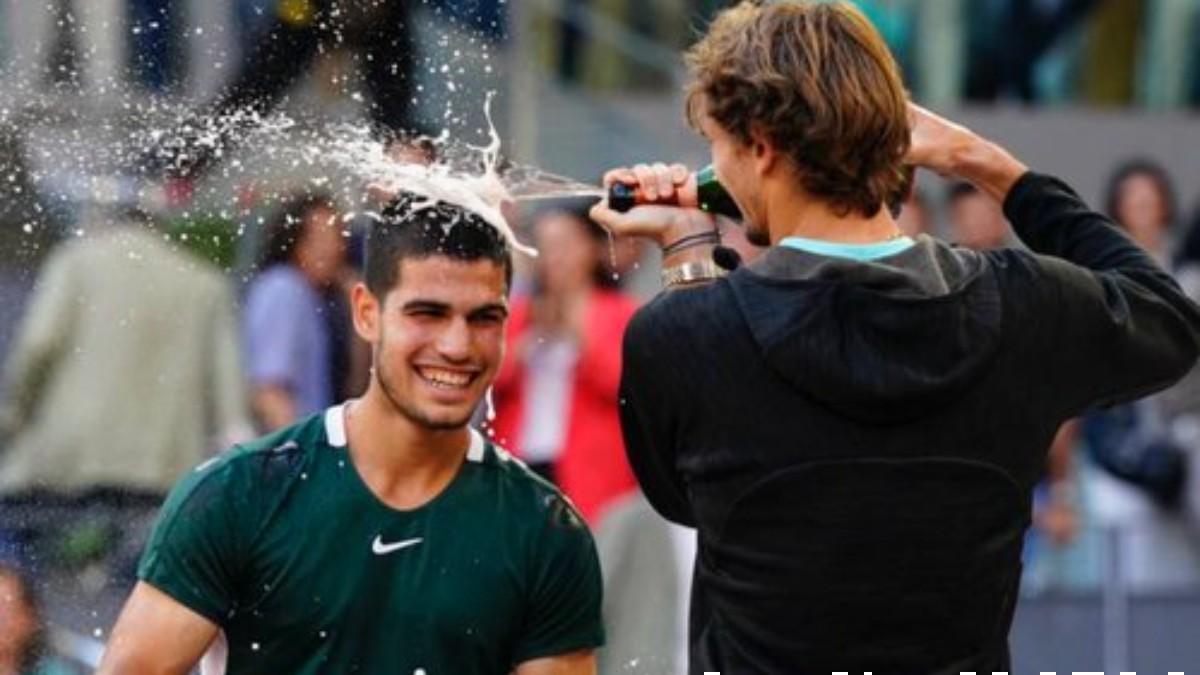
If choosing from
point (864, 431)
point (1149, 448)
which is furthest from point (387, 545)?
point (1149, 448)

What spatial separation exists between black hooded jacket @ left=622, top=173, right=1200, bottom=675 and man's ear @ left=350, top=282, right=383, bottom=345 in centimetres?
92

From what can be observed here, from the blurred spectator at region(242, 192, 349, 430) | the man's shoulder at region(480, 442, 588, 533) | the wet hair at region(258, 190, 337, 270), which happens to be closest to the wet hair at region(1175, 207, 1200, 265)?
the blurred spectator at region(242, 192, 349, 430)

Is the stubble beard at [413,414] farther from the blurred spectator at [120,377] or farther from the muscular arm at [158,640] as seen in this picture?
the blurred spectator at [120,377]

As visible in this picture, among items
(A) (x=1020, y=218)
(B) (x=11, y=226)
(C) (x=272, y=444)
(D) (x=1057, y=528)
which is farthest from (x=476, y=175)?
(D) (x=1057, y=528)

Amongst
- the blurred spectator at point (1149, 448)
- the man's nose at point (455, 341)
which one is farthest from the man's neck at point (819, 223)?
the blurred spectator at point (1149, 448)

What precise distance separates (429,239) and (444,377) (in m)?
0.27

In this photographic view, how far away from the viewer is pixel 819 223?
5176 mm

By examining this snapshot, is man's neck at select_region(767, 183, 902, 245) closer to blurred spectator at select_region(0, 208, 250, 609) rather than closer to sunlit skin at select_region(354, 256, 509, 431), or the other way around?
sunlit skin at select_region(354, 256, 509, 431)

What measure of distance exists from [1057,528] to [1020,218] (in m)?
5.33

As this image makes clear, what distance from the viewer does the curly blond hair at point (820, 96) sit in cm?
509

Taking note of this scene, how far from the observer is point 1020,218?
5.56 metres

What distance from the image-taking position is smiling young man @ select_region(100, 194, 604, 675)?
5.85 meters

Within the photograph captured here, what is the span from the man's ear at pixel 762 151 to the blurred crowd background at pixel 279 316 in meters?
1.56

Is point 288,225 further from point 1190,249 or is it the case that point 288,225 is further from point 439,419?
point 1190,249
